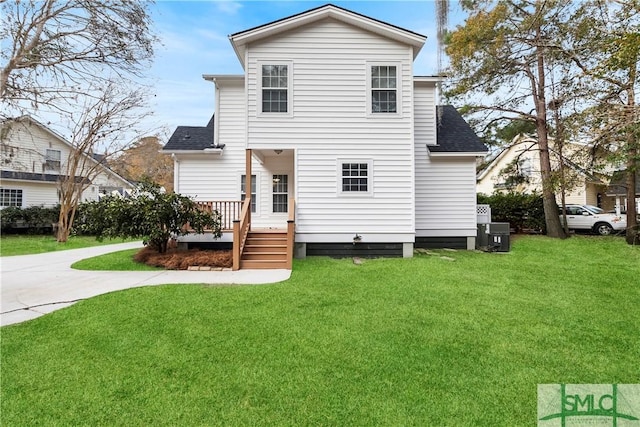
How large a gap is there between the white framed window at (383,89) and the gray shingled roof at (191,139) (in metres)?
5.29

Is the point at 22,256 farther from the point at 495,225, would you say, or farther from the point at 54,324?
the point at 495,225

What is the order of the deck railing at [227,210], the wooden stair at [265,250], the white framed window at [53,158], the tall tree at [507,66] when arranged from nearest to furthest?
1. the wooden stair at [265,250]
2. the deck railing at [227,210]
3. the tall tree at [507,66]
4. the white framed window at [53,158]

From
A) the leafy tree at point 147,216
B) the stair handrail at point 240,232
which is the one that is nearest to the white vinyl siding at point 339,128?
the stair handrail at point 240,232

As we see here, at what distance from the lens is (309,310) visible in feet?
16.3

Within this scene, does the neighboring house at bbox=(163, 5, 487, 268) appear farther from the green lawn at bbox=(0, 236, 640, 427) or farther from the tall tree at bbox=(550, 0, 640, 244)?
the tall tree at bbox=(550, 0, 640, 244)

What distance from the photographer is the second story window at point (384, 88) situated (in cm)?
967

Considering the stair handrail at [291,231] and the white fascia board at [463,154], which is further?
the white fascia board at [463,154]

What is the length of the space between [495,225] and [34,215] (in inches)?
872

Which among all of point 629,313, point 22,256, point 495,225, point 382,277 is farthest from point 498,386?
point 22,256

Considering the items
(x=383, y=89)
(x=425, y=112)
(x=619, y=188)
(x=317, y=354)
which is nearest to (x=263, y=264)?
(x=317, y=354)

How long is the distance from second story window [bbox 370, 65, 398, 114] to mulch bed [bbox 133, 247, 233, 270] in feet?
19.0

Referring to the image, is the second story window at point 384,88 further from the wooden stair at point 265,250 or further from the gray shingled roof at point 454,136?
the wooden stair at point 265,250

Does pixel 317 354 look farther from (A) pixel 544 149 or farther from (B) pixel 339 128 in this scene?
(A) pixel 544 149

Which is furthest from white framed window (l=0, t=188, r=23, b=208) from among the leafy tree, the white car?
the white car
